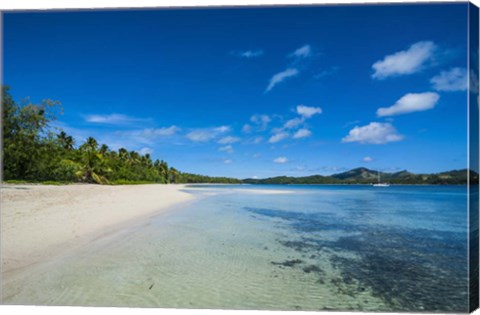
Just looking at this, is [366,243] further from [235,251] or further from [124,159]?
[124,159]

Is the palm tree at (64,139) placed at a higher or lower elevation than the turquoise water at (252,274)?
higher

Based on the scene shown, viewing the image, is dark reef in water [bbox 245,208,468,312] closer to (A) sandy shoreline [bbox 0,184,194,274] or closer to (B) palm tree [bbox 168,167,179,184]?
(A) sandy shoreline [bbox 0,184,194,274]

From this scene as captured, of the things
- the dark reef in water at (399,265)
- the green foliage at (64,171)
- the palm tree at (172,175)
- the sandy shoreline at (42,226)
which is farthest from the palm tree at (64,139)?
the palm tree at (172,175)

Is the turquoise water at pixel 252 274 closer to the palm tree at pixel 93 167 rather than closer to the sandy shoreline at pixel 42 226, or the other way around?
the sandy shoreline at pixel 42 226

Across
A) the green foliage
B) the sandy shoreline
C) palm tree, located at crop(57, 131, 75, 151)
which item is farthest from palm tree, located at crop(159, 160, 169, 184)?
the sandy shoreline

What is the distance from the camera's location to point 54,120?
6398mm

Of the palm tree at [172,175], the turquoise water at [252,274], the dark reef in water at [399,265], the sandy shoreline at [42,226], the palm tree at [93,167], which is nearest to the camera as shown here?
the turquoise water at [252,274]

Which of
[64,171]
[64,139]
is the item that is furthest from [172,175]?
[64,139]

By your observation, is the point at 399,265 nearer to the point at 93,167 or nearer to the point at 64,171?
the point at 64,171

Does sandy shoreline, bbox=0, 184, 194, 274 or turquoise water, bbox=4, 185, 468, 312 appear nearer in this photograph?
turquoise water, bbox=4, 185, 468, 312

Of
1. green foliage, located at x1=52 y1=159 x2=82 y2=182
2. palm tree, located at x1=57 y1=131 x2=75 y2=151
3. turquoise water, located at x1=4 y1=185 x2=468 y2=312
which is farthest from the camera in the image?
green foliage, located at x1=52 y1=159 x2=82 y2=182

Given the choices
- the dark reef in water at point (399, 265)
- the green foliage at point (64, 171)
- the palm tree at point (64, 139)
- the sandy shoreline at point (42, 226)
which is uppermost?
the palm tree at point (64, 139)

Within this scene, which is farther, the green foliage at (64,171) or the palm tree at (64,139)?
the green foliage at (64,171)

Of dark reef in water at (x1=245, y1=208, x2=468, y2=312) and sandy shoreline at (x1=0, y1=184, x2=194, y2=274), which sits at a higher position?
sandy shoreline at (x1=0, y1=184, x2=194, y2=274)
